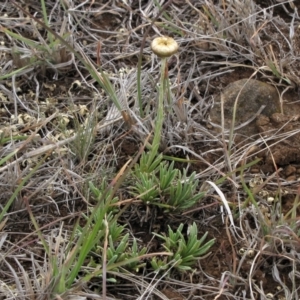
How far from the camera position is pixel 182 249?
1.60 meters

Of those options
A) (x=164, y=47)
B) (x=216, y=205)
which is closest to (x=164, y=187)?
(x=216, y=205)

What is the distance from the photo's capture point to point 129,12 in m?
2.31

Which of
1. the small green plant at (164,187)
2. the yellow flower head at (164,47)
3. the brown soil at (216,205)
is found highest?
the yellow flower head at (164,47)

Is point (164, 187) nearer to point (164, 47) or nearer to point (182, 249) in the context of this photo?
point (182, 249)

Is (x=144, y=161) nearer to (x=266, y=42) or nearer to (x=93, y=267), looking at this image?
(x=93, y=267)

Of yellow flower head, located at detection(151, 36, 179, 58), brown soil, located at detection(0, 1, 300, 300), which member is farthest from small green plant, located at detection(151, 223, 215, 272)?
yellow flower head, located at detection(151, 36, 179, 58)

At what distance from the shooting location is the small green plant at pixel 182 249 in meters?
1.60

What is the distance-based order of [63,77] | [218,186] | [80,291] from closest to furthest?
[80,291], [218,186], [63,77]

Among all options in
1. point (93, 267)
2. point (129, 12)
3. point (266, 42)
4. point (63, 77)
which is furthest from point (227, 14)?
point (93, 267)

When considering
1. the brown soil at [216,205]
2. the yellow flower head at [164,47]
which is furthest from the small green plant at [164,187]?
the yellow flower head at [164,47]

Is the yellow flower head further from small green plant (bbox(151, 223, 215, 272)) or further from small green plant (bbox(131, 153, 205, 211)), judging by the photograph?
small green plant (bbox(151, 223, 215, 272))

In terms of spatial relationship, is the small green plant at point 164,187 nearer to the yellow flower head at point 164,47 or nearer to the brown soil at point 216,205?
the brown soil at point 216,205

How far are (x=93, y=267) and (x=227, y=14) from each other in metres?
1.00

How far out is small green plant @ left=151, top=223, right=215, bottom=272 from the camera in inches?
62.9
